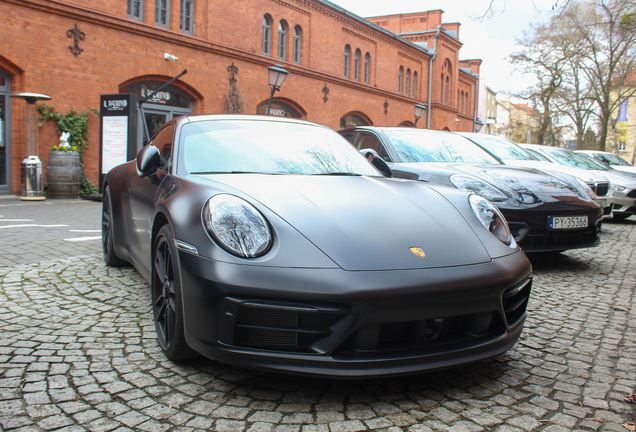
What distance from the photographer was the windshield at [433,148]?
588cm

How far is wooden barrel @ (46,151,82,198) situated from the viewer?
1186 cm

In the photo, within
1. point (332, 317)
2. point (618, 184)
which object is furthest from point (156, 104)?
point (332, 317)

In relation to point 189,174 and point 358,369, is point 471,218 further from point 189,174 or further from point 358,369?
point 189,174

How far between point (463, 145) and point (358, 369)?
5044 mm

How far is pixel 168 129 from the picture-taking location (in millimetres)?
3578

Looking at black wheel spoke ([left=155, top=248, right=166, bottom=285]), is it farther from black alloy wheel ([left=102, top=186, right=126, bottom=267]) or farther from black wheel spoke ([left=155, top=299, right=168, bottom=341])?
black alloy wheel ([left=102, top=186, right=126, bottom=267])

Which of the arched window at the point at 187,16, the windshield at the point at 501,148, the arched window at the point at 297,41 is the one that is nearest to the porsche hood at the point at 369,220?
the windshield at the point at 501,148

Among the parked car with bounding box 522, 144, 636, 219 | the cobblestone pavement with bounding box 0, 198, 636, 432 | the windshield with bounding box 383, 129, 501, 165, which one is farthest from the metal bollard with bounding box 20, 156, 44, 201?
the parked car with bounding box 522, 144, 636, 219

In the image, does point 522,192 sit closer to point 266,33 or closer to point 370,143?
point 370,143

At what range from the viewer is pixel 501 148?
7570 millimetres

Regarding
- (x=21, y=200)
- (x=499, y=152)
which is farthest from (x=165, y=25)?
(x=499, y=152)

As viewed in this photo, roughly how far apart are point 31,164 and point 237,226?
10.8 metres

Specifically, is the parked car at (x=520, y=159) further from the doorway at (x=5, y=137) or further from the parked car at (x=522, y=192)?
the doorway at (x=5, y=137)

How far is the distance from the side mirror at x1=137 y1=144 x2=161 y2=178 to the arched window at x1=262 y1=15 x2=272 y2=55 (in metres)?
17.2
